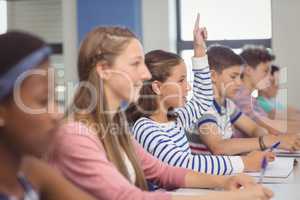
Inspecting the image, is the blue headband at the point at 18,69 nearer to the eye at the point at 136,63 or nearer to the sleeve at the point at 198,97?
the eye at the point at 136,63

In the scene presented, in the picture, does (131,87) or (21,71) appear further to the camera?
(131,87)

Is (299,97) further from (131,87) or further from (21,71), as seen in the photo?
(21,71)

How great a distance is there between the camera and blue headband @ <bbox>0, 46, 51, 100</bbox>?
766 millimetres

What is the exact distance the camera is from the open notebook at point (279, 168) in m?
1.67

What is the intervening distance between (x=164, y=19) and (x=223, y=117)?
7.66 ft

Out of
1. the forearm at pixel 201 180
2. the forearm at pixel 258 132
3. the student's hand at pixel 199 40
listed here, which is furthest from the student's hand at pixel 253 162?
the forearm at pixel 258 132

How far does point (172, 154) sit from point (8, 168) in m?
0.88

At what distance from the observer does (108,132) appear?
4.11ft

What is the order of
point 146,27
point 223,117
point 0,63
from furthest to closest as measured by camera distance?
1. point 146,27
2. point 223,117
3. point 0,63

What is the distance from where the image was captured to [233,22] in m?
4.57

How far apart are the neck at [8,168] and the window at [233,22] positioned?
12.4 ft

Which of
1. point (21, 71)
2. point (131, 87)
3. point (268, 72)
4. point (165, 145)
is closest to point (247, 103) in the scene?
point (268, 72)

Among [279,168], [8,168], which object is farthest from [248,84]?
[8,168]

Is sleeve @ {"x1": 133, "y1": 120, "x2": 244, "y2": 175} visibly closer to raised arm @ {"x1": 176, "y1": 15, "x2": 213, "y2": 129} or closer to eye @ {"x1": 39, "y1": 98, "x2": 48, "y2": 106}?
raised arm @ {"x1": 176, "y1": 15, "x2": 213, "y2": 129}
